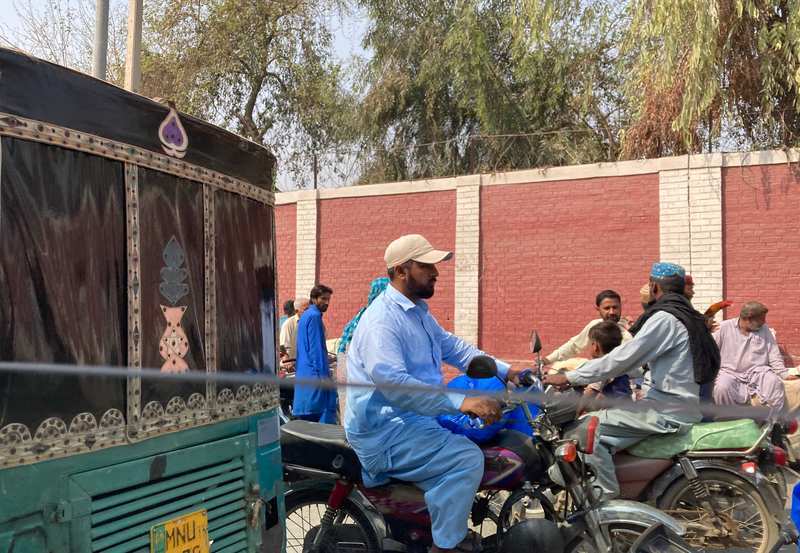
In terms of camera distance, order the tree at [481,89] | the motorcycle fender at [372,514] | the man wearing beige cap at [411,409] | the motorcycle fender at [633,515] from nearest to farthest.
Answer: the man wearing beige cap at [411,409] < the motorcycle fender at [633,515] < the motorcycle fender at [372,514] < the tree at [481,89]

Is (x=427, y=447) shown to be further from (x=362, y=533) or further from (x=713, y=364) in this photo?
(x=713, y=364)

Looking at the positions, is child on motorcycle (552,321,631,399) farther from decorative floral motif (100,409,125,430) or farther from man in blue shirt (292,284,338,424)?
decorative floral motif (100,409,125,430)

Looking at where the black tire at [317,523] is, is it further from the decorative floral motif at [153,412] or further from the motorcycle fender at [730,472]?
the motorcycle fender at [730,472]

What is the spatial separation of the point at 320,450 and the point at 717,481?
2.26 m

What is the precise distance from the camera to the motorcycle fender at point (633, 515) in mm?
3736

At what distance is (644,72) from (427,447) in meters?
10.3

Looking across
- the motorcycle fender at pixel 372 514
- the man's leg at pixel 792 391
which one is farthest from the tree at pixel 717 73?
the motorcycle fender at pixel 372 514

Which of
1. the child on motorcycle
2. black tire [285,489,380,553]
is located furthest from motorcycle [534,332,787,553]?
black tire [285,489,380,553]

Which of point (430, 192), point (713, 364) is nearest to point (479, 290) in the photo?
point (430, 192)

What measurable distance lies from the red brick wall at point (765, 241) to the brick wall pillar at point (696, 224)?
0.13m

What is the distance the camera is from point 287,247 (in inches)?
615

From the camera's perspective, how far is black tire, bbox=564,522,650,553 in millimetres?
3768

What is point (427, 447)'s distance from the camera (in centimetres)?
370

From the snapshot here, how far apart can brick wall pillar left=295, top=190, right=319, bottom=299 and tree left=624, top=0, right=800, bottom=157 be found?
236 inches
